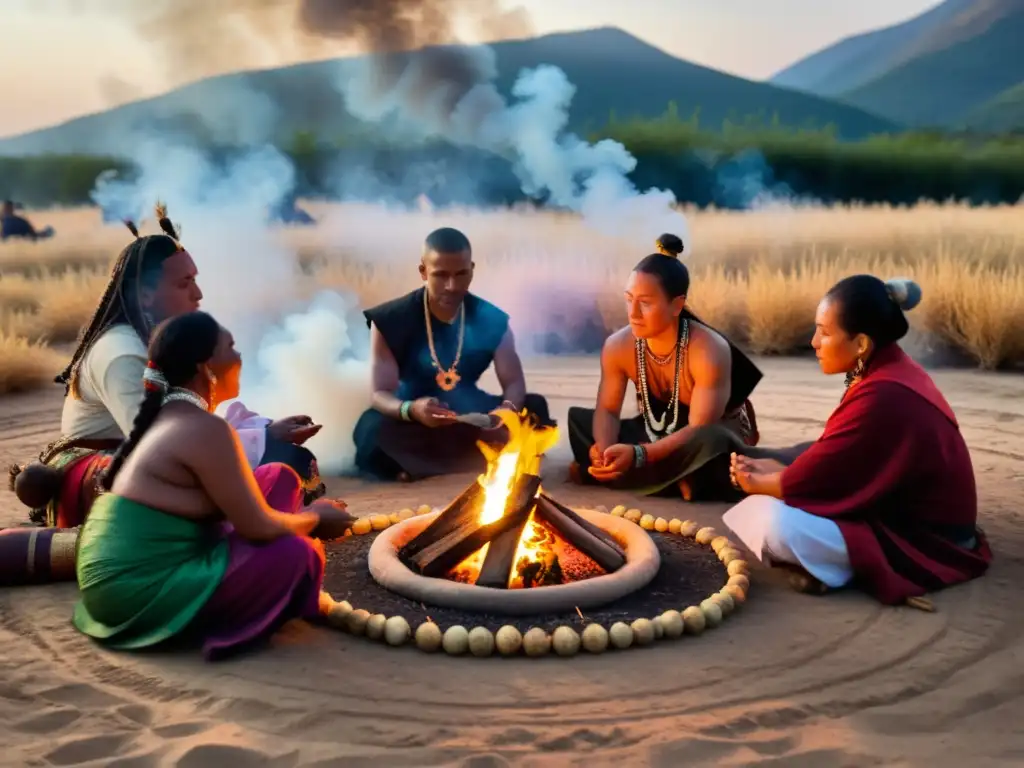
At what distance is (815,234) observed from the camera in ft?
54.4

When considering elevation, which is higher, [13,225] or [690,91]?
[690,91]

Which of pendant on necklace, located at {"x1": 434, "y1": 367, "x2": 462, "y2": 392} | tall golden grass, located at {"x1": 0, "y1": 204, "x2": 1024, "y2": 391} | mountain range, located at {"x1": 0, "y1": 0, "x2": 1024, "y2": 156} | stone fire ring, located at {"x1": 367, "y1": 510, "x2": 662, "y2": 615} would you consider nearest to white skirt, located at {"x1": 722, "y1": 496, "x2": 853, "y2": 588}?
stone fire ring, located at {"x1": 367, "y1": 510, "x2": 662, "y2": 615}

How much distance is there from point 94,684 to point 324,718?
91 cm

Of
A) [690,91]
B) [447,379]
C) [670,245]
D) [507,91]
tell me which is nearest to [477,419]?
[447,379]

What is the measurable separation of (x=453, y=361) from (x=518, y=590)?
8.89 ft

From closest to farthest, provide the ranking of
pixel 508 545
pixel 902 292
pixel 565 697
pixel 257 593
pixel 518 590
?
pixel 565 697
pixel 257 593
pixel 518 590
pixel 508 545
pixel 902 292

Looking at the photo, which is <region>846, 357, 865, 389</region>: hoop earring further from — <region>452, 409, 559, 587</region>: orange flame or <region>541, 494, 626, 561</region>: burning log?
<region>452, 409, 559, 587</region>: orange flame

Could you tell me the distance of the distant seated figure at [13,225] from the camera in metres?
15.7

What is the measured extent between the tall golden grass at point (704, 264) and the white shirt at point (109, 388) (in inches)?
219

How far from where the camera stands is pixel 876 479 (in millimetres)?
4539

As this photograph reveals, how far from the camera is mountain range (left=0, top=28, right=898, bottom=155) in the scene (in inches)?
759

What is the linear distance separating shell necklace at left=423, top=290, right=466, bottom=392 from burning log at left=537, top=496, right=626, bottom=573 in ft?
7.04

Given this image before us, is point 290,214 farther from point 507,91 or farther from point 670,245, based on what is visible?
point 670,245

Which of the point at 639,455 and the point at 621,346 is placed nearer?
the point at 639,455
